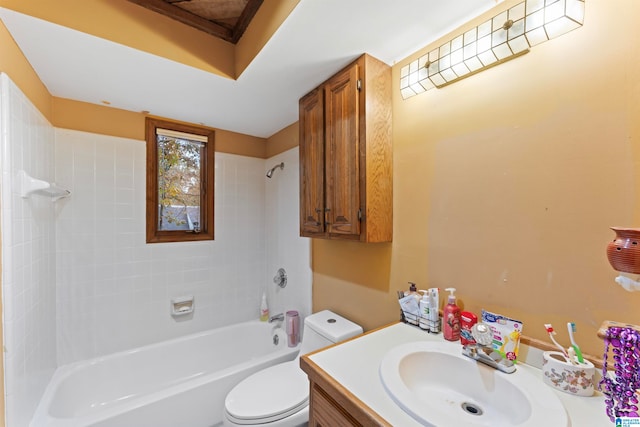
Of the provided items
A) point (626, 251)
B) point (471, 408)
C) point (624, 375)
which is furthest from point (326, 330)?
point (626, 251)

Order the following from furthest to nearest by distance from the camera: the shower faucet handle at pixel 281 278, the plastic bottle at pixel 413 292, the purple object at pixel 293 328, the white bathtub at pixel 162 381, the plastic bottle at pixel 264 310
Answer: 1. the plastic bottle at pixel 264 310
2. the shower faucet handle at pixel 281 278
3. the purple object at pixel 293 328
4. the white bathtub at pixel 162 381
5. the plastic bottle at pixel 413 292

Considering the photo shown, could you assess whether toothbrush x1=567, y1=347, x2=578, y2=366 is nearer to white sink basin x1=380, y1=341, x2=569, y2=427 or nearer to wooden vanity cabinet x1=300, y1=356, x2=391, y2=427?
white sink basin x1=380, y1=341, x2=569, y2=427

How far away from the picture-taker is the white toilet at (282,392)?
4.03 feet

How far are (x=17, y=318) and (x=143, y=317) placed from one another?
0.93 meters

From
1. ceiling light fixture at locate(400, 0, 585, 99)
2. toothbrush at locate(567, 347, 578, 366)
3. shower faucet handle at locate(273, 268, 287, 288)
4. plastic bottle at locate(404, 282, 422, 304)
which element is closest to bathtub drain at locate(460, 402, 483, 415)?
toothbrush at locate(567, 347, 578, 366)

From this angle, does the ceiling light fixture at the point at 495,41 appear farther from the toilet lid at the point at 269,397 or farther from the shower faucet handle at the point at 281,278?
the shower faucet handle at the point at 281,278

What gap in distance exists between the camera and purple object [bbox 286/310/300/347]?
2.03 metres

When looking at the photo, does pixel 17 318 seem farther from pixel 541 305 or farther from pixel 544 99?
pixel 544 99

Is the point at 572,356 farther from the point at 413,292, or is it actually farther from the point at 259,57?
the point at 259,57

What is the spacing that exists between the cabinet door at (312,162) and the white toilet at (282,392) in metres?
0.58

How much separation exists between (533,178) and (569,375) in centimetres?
61

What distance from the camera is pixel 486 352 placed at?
0.90 m

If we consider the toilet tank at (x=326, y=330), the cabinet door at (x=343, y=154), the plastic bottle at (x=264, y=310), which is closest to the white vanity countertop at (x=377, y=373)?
the toilet tank at (x=326, y=330)

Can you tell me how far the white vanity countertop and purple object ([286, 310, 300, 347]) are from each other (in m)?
1.03
